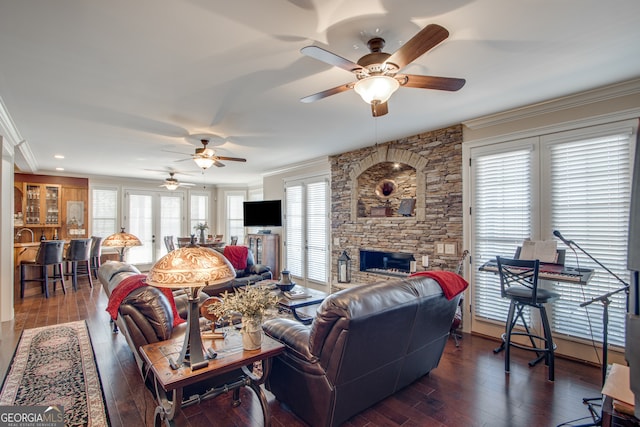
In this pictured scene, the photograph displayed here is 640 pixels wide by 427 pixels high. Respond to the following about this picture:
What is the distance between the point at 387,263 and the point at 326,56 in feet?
13.0

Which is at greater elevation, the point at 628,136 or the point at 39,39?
the point at 39,39

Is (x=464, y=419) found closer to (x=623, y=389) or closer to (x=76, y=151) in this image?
(x=623, y=389)

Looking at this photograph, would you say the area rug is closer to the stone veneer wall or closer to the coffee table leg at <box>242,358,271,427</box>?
the coffee table leg at <box>242,358,271,427</box>

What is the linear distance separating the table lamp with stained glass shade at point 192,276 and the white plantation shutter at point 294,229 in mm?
4892

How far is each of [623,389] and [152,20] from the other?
3.19m

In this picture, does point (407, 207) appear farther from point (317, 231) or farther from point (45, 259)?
point (45, 259)

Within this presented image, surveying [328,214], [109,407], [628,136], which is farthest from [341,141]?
[109,407]

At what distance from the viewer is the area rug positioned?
242 cm

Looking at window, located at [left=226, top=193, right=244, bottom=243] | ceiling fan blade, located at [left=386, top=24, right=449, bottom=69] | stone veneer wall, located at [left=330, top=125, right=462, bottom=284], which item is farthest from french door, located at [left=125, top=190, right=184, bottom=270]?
ceiling fan blade, located at [left=386, top=24, right=449, bottom=69]

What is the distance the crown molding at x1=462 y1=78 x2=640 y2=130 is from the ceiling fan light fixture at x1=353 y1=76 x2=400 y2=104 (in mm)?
2179

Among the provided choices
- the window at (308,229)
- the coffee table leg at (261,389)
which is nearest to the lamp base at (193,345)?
the coffee table leg at (261,389)

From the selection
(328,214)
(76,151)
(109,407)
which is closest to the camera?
(109,407)

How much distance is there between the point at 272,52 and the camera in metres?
2.32

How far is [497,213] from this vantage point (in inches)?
150
